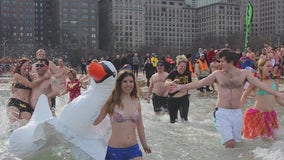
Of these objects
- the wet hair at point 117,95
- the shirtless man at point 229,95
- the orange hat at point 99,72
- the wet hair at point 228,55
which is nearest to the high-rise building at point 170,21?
the shirtless man at point 229,95

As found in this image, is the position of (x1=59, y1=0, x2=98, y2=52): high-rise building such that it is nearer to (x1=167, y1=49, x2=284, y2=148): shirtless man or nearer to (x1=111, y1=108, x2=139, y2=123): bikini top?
(x1=167, y1=49, x2=284, y2=148): shirtless man

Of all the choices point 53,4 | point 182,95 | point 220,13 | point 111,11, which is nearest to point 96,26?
point 111,11

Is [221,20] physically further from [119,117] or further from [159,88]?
[119,117]

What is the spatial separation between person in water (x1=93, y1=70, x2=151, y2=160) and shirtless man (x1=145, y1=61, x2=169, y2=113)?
19.6 ft

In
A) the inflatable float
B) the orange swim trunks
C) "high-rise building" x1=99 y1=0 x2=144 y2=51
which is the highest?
"high-rise building" x1=99 y1=0 x2=144 y2=51

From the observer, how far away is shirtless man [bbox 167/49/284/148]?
6.69m

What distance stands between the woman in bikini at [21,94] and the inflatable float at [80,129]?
107 inches

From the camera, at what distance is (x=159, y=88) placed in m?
11.0

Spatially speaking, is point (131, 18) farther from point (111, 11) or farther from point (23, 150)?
point (23, 150)

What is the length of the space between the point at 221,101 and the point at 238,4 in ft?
512

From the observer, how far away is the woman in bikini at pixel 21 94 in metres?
7.44

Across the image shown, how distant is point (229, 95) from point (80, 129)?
294cm

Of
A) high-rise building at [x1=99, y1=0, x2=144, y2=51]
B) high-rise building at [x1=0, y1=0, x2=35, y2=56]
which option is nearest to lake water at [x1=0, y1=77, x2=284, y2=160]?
high-rise building at [x1=0, y1=0, x2=35, y2=56]

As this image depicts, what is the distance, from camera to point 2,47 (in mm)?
91562
